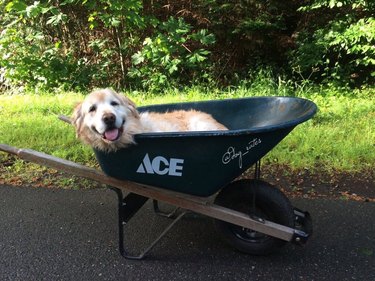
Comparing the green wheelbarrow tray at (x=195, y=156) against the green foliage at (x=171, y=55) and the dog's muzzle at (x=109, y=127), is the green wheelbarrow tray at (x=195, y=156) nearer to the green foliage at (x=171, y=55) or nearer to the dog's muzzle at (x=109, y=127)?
the dog's muzzle at (x=109, y=127)

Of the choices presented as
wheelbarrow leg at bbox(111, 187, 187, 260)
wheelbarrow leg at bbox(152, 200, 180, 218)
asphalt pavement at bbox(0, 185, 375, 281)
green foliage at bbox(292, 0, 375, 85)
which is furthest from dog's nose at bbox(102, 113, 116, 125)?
green foliage at bbox(292, 0, 375, 85)

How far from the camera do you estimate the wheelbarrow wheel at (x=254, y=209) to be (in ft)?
9.27

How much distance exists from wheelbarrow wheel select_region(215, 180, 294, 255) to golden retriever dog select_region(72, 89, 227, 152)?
2.14 ft

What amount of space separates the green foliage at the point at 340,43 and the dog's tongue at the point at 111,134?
571 cm

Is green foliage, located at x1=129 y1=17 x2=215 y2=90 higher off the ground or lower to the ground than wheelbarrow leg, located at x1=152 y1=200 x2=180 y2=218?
higher

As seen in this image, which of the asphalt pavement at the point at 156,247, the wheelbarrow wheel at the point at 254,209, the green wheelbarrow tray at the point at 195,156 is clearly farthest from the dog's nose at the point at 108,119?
the asphalt pavement at the point at 156,247

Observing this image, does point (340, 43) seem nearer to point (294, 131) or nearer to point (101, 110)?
point (294, 131)

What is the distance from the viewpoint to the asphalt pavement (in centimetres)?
284

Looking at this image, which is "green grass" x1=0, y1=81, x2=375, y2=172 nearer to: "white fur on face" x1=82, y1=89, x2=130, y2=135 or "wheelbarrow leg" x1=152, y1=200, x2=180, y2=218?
"white fur on face" x1=82, y1=89, x2=130, y2=135

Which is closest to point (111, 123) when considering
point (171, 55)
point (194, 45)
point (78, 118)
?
point (78, 118)

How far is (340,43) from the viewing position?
291 inches

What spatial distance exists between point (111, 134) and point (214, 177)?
28.8 inches

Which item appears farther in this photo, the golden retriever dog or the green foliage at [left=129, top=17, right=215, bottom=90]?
the green foliage at [left=129, top=17, right=215, bottom=90]

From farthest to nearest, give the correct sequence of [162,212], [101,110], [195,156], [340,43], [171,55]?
[171,55] → [340,43] → [162,212] → [101,110] → [195,156]
